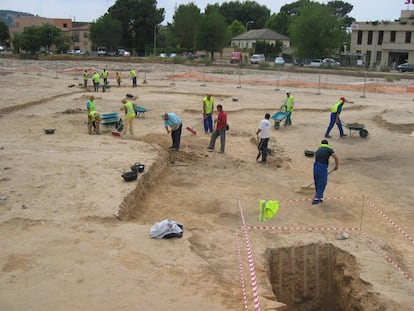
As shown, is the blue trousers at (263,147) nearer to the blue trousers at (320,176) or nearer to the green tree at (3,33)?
the blue trousers at (320,176)

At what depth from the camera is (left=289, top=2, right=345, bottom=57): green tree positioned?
2400 inches

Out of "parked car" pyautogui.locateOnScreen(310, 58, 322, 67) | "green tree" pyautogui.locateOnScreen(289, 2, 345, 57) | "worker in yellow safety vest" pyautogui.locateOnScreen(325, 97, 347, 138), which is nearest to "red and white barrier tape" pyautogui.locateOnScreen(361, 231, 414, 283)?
"worker in yellow safety vest" pyautogui.locateOnScreen(325, 97, 347, 138)

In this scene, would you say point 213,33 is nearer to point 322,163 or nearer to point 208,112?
point 208,112

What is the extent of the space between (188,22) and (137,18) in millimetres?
10947

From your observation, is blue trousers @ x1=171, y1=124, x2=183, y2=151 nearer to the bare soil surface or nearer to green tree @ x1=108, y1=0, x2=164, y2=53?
the bare soil surface

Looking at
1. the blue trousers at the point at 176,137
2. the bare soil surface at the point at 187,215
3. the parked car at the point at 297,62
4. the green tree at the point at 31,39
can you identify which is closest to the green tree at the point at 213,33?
the parked car at the point at 297,62

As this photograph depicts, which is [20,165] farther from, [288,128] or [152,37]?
[152,37]

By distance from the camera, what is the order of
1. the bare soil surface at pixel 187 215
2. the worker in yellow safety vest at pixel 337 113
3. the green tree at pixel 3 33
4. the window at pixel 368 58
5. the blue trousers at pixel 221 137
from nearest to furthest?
the bare soil surface at pixel 187 215 → the blue trousers at pixel 221 137 → the worker in yellow safety vest at pixel 337 113 → the window at pixel 368 58 → the green tree at pixel 3 33

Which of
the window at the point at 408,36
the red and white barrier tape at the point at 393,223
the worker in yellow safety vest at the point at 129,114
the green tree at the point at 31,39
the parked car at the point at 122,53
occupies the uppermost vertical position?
the window at the point at 408,36

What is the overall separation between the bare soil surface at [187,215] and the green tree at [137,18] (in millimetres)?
66665

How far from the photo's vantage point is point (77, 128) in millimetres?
18172

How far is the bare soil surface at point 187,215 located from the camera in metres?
6.49

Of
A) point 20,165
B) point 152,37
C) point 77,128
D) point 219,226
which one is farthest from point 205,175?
point 152,37

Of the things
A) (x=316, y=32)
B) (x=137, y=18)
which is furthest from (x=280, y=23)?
(x=316, y=32)
